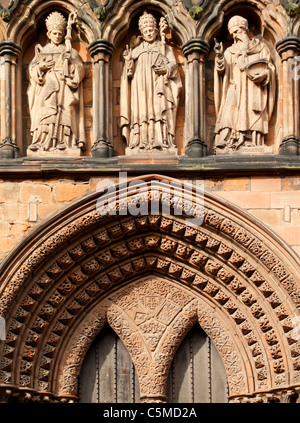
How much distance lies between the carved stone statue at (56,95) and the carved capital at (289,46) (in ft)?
7.01

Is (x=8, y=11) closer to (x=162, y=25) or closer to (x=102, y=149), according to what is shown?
(x=162, y=25)

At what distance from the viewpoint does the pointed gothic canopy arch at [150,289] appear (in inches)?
545

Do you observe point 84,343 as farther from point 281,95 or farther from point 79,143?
point 281,95

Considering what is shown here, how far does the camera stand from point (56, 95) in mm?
14406

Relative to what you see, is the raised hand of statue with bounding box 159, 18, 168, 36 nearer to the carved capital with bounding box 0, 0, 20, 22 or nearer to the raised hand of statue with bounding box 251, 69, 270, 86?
the raised hand of statue with bounding box 251, 69, 270, 86

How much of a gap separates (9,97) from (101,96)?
3.19 ft

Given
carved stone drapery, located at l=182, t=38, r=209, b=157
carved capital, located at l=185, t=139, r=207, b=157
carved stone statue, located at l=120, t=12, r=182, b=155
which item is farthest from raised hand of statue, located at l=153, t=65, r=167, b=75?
carved capital, located at l=185, t=139, r=207, b=157

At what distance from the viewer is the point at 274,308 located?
13.9 m

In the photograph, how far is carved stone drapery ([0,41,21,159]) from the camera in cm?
1421

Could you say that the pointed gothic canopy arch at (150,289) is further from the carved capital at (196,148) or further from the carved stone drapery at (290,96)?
the carved stone drapery at (290,96)

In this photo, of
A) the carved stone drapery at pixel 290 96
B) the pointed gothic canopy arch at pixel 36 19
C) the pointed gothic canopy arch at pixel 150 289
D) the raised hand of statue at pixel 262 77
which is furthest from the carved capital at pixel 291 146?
the pointed gothic canopy arch at pixel 36 19

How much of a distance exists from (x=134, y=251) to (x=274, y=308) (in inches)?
63.8

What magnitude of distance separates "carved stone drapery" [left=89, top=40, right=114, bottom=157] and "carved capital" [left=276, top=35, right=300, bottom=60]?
5.92ft
